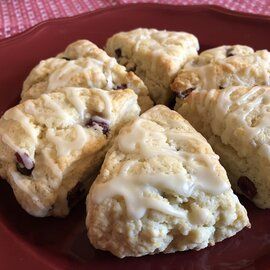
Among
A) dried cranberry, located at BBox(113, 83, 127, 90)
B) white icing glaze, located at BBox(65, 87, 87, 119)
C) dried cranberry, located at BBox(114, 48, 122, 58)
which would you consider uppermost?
white icing glaze, located at BBox(65, 87, 87, 119)

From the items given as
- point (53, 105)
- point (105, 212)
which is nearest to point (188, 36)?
point (53, 105)

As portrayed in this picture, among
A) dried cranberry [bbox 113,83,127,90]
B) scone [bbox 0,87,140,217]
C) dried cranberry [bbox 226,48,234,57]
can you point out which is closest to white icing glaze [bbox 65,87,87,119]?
scone [bbox 0,87,140,217]

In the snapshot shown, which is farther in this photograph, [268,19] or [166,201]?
[268,19]

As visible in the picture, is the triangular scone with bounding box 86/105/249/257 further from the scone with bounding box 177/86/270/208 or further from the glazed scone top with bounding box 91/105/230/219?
the scone with bounding box 177/86/270/208

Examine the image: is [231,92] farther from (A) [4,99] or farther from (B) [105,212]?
(A) [4,99]

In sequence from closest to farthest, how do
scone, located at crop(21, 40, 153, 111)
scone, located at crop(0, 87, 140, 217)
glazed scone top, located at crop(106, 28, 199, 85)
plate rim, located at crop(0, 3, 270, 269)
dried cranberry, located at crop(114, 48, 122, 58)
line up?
1. scone, located at crop(0, 87, 140, 217)
2. scone, located at crop(21, 40, 153, 111)
3. glazed scone top, located at crop(106, 28, 199, 85)
4. dried cranberry, located at crop(114, 48, 122, 58)
5. plate rim, located at crop(0, 3, 270, 269)

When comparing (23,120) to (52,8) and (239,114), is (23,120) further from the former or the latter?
(52,8)

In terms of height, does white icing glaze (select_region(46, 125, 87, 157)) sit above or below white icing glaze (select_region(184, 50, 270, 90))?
below
